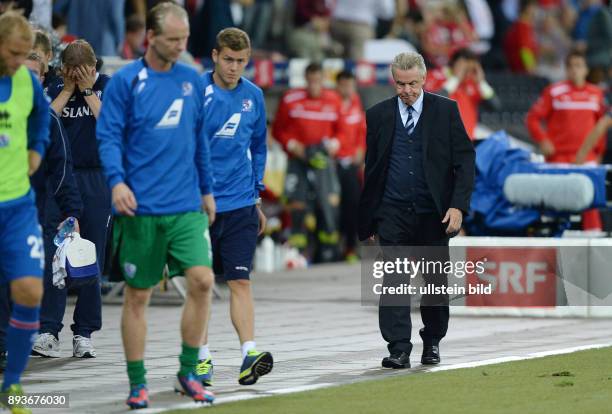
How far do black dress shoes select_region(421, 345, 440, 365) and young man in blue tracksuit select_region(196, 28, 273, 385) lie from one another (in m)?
1.59

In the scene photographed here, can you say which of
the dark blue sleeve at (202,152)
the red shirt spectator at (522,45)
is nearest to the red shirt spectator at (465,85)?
the red shirt spectator at (522,45)

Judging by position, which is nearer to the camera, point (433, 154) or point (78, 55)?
point (433, 154)

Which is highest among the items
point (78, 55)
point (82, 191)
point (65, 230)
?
point (78, 55)

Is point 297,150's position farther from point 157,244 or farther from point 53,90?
point 157,244

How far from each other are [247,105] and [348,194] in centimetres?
1084

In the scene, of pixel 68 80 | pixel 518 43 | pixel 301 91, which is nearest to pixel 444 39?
pixel 518 43

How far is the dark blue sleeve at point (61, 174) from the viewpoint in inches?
444

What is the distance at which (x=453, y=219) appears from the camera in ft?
36.6

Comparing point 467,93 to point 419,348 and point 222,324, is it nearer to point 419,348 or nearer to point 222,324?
point 222,324

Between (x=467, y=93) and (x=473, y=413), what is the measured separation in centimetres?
1127

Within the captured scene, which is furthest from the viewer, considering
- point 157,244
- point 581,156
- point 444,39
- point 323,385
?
point 444,39

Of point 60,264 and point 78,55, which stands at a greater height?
point 78,55

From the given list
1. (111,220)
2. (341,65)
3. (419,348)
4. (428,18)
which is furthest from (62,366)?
(428,18)

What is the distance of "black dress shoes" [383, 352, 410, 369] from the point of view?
11.1m
